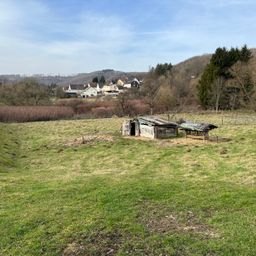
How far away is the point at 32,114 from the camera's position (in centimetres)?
4553

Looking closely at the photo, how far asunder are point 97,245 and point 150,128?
57.6 ft

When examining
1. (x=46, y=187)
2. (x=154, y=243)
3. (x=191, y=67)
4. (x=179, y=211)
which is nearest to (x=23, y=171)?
(x=46, y=187)

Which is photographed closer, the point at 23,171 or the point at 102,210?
A: the point at 102,210

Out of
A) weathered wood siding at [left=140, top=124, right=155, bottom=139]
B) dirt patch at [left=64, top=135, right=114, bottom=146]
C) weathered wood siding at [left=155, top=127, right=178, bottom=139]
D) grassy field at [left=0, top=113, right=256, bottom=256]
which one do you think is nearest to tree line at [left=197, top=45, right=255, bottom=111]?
weathered wood siding at [left=155, top=127, right=178, bottom=139]

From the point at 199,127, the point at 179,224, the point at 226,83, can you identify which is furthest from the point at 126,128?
the point at 226,83

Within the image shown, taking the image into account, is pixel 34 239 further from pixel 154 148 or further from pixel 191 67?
pixel 191 67

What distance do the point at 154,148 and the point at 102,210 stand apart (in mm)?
11825

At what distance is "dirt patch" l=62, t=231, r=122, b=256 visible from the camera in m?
6.18

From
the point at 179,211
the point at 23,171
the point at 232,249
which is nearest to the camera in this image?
the point at 232,249

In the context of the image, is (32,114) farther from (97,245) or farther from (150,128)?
(97,245)

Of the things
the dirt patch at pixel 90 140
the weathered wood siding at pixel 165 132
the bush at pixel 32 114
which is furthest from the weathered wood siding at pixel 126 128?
the bush at pixel 32 114

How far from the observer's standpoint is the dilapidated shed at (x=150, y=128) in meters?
23.3

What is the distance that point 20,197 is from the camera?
9.89 meters

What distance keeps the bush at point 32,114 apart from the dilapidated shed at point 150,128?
2279 cm
